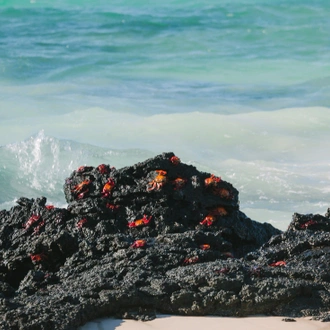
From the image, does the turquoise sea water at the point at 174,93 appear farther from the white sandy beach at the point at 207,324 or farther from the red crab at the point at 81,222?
the white sandy beach at the point at 207,324

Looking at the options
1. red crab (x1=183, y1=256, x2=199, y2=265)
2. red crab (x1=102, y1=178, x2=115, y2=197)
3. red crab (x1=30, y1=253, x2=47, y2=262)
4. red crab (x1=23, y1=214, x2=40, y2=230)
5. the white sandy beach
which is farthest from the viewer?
red crab (x1=102, y1=178, x2=115, y2=197)

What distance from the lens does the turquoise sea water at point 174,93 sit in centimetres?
1075

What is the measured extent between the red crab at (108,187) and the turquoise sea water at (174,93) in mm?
3271

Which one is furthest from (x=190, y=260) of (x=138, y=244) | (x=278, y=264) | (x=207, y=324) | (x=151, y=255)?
(x=207, y=324)

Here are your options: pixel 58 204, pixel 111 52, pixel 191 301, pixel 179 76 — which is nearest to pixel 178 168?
pixel 191 301

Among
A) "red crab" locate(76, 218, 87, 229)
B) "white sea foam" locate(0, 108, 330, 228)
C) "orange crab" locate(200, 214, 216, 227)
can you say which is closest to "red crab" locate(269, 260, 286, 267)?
"orange crab" locate(200, 214, 216, 227)

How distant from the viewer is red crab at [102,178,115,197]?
16.2 ft

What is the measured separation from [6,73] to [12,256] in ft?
57.7

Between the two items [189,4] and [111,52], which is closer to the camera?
[111,52]

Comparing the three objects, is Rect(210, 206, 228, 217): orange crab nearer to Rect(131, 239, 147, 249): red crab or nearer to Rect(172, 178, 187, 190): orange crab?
Rect(172, 178, 187, 190): orange crab

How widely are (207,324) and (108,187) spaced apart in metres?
1.65

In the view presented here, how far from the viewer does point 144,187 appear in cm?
490

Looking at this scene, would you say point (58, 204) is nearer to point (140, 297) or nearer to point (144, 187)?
point (144, 187)

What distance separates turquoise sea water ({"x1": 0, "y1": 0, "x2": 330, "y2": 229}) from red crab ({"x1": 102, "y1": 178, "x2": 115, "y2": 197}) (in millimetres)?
3271
